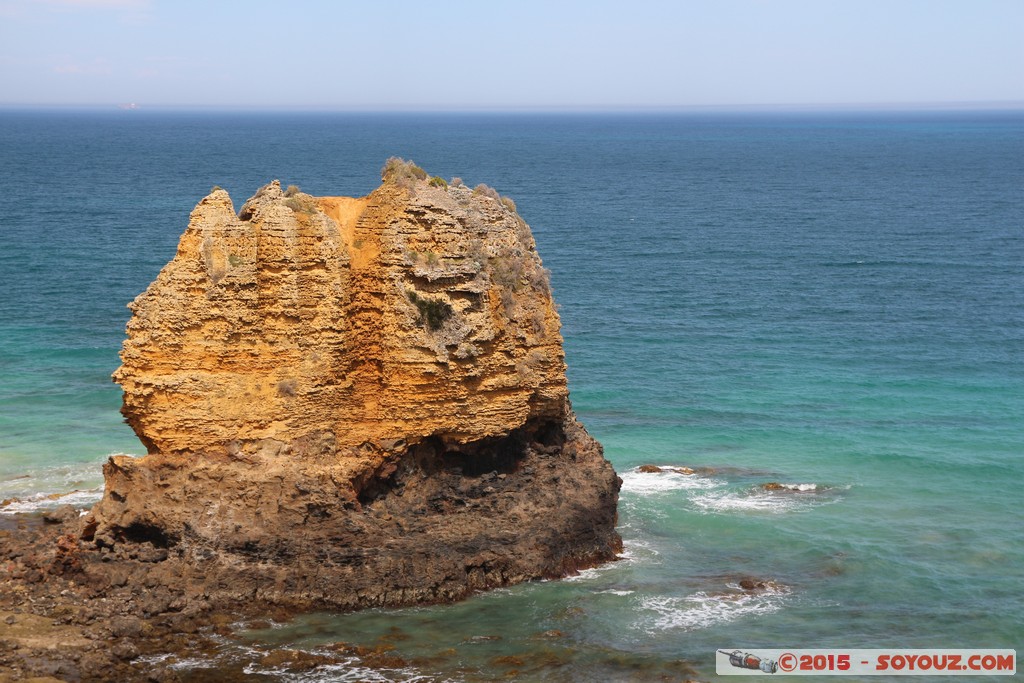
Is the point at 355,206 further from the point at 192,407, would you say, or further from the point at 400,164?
the point at 192,407

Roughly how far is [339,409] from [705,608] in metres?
10.7

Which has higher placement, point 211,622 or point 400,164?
point 400,164

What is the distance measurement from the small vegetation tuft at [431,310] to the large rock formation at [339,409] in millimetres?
46

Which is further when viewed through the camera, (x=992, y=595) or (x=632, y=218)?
(x=632, y=218)

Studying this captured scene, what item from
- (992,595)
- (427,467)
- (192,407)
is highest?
(192,407)

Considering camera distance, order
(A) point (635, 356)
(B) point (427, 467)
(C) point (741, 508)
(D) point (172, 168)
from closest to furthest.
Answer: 1. (B) point (427, 467)
2. (C) point (741, 508)
3. (A) point (635, 356)
4. (D) point (172, 168)

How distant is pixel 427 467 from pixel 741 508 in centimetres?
1240

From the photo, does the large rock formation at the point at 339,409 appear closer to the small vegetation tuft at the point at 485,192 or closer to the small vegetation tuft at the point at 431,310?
the small vegetation tuft at the point at 431,310

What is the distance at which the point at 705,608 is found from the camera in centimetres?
3319

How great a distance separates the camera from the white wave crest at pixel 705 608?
32156 mm

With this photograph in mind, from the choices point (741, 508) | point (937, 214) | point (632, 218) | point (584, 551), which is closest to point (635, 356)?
point (741, 508)

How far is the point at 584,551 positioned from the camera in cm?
3550

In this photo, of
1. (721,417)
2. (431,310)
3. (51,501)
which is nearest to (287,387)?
(431,310)

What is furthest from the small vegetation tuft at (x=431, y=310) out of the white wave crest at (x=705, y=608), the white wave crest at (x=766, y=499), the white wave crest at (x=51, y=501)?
the white wave crest at (x=51, y=501)
